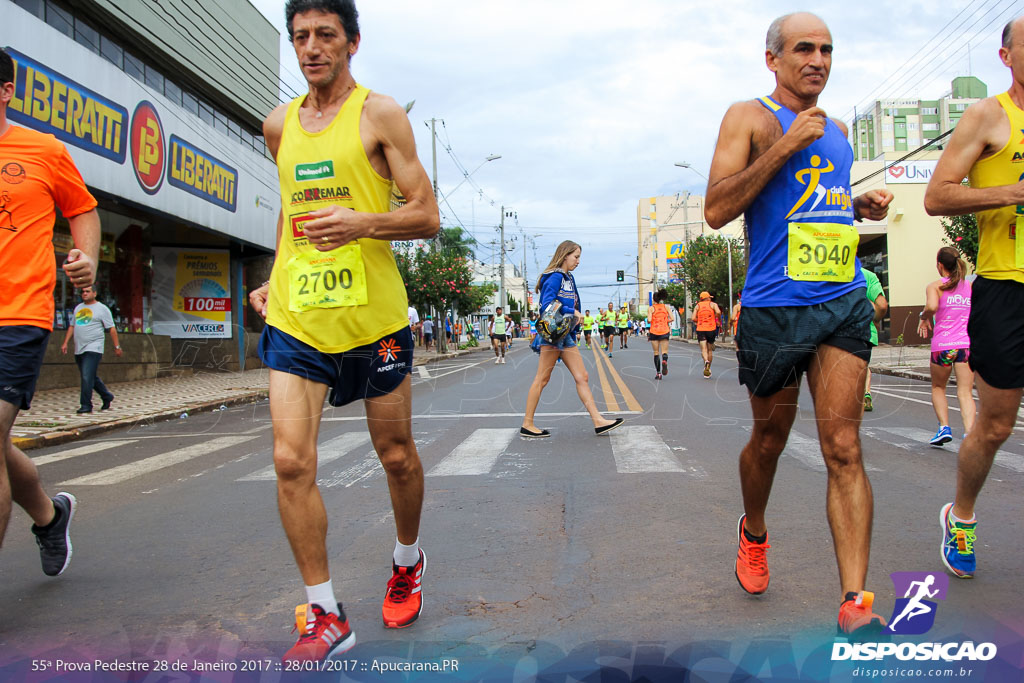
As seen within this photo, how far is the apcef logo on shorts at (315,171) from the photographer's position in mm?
2674

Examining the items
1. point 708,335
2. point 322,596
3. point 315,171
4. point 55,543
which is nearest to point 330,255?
point 315,171

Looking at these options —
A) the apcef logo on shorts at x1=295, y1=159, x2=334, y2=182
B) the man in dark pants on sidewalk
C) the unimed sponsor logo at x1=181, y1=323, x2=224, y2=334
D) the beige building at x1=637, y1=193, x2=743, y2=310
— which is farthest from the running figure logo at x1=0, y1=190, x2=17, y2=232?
the beige building at x1=637, y1=193, x2=743, y2=310

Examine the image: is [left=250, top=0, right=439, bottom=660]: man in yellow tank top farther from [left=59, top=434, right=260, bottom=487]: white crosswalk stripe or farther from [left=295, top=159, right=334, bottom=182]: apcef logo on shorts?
[left=59, top=434, right=260, bottom=487]: white crosswalk stripe

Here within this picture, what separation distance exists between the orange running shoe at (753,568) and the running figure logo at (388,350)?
1.53 meters

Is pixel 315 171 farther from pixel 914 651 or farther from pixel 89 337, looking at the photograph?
pixel 89 337

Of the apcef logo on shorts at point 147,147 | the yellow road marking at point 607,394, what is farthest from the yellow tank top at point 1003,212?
the apcef logo on shorts at point 147,147

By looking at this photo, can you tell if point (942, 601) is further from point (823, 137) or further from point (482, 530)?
point (482, 530)

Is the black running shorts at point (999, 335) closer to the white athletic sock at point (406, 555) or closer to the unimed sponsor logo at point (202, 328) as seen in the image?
the white athletic sock at point (406, 555)

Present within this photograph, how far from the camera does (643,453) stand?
6.83 meters

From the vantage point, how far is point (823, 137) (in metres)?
2.84

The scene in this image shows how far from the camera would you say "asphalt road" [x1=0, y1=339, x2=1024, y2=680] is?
2764 millimetres

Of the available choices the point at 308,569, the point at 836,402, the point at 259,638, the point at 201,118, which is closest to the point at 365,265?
the point at 308,569

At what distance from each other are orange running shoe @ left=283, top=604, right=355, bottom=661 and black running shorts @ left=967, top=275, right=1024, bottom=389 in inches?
100.0

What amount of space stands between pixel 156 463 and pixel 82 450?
1.58 metres
